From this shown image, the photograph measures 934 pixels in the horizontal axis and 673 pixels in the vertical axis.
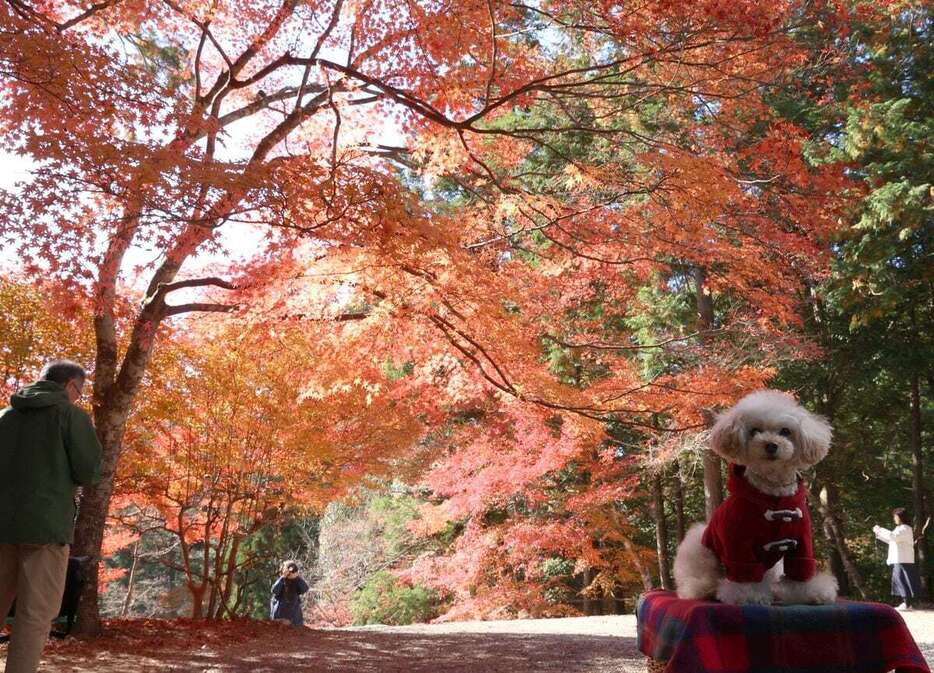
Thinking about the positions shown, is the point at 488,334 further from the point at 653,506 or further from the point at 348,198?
the point at 653,506

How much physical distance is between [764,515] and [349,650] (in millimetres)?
6401

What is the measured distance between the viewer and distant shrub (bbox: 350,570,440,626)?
17.5 m

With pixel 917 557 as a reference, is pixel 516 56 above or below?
above

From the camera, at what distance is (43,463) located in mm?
3439

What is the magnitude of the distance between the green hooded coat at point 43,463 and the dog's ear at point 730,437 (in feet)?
9.23

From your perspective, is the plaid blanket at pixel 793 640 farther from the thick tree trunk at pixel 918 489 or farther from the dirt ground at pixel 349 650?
the thick tree trunk at pixel 918 489

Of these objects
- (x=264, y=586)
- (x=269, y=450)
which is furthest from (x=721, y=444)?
(x=264, y=586)

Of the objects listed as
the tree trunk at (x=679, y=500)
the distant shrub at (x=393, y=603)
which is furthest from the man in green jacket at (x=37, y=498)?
the tree trunk at (x=679, y=500)

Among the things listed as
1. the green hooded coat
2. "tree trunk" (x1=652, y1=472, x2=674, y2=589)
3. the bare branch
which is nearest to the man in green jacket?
the green hooded coat

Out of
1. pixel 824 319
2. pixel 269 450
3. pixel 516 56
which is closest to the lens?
pixel 516 56

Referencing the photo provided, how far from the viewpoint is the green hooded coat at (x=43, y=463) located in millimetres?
3344

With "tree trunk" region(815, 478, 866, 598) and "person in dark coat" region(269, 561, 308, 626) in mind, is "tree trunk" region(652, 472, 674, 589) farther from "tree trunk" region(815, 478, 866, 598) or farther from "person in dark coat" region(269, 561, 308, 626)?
"person in dark coat" region(269, 561, 308, 626)

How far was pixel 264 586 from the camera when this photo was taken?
22797mm

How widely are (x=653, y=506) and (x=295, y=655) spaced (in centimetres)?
1137
